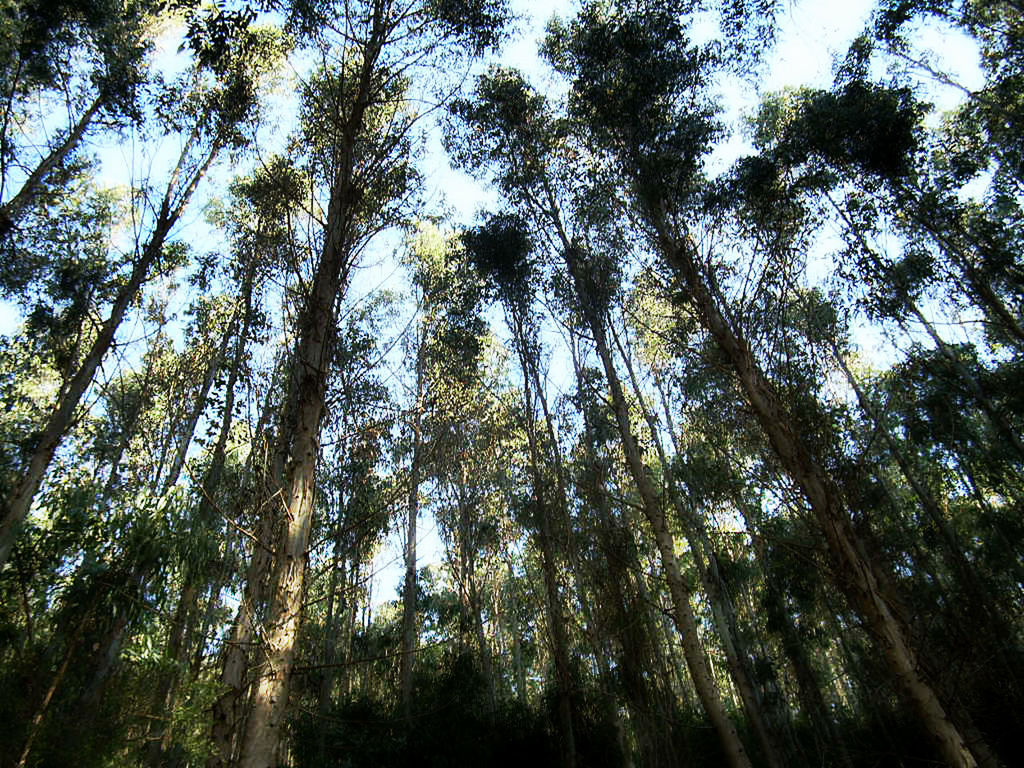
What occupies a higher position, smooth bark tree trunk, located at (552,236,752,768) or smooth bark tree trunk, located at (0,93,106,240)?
smooth bark tree trunk, located at (0,93,106,240)

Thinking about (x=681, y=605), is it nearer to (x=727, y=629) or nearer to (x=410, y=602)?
(x=727, y=629)

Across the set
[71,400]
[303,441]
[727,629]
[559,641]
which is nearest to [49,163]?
[71,400]

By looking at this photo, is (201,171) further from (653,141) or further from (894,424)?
(894,424)

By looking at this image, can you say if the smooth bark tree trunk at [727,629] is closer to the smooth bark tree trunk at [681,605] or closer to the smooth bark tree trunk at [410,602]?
the smooth bark tree trunk at [681,605]

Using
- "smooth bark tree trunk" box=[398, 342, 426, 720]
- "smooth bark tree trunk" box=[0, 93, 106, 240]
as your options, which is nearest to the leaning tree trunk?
"smooth bark tree trunk" box=[398, 342, 426, 720]

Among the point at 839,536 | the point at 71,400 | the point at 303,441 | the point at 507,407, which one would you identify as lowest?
the point at 839,536

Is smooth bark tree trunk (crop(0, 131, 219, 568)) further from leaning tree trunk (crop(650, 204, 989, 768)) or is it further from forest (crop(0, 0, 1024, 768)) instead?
leaning tree trunk (crop(650, 204, 989, 768))

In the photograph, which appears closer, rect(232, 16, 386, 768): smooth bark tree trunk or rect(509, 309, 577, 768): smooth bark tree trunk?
rect(232, 16, 386, 768): smooth bark tree trunk

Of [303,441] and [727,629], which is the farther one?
[727,629]

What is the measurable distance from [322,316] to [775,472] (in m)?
4.12

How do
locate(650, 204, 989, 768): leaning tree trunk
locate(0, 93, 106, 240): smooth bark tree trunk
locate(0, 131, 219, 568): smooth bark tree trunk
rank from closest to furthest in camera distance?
locate(650, 204, 989, 768): leaning tree trunk
locate(0, 131, 219, 568): smooth bark tree trunk
locate(0, 93, 106, 240): smooth bark tree trunk

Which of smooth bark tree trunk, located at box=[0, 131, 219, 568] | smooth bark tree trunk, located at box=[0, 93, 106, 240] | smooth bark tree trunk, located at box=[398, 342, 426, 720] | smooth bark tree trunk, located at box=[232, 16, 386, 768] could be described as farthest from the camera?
smooth bark tree trunk, located at box=[398, 342, 426, 720]

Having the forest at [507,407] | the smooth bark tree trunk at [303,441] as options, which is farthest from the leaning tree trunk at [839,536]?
the smooth bark tree trunk at [303,441]

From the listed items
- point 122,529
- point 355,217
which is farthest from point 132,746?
point 355,217
